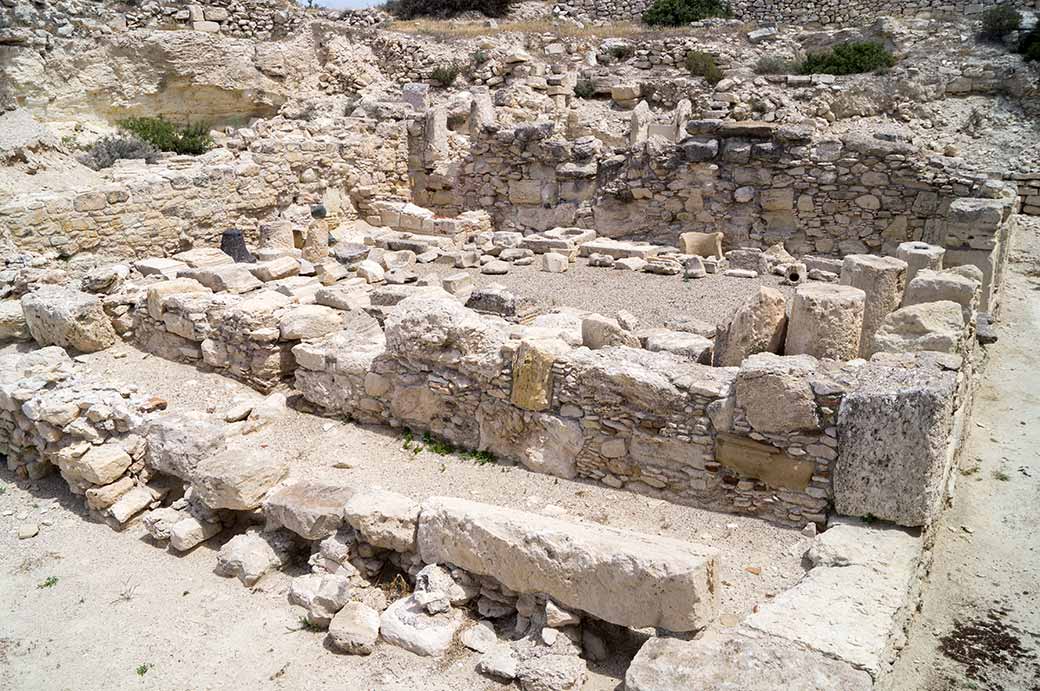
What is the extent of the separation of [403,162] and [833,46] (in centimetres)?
1299

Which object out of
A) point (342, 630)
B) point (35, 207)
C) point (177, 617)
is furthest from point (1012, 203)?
point (35, 207)

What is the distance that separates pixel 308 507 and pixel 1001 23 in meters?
21.3

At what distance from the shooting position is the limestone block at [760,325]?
5371 mm

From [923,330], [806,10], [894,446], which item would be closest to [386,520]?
[894,446]

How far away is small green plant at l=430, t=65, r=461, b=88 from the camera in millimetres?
18938

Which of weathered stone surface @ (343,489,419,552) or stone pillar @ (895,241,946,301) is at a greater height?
stone pillar @ (895,241,946,301)

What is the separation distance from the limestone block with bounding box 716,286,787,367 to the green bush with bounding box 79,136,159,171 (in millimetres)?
10418

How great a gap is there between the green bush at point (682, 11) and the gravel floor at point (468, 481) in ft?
70.6

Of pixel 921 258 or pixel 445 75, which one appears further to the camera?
pixel 445 75

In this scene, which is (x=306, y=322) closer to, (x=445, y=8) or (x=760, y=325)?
(x=760, y=325)

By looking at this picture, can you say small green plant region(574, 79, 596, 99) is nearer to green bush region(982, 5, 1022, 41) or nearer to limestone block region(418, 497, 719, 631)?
green bush region(982, 5, 1022, 41)

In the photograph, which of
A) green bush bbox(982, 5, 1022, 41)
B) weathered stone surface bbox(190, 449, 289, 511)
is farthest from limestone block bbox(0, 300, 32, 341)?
green bush bbox(982, 5, 1022, 41)

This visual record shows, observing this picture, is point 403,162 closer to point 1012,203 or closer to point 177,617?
point 1012,203

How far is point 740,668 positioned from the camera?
3.26 metres
